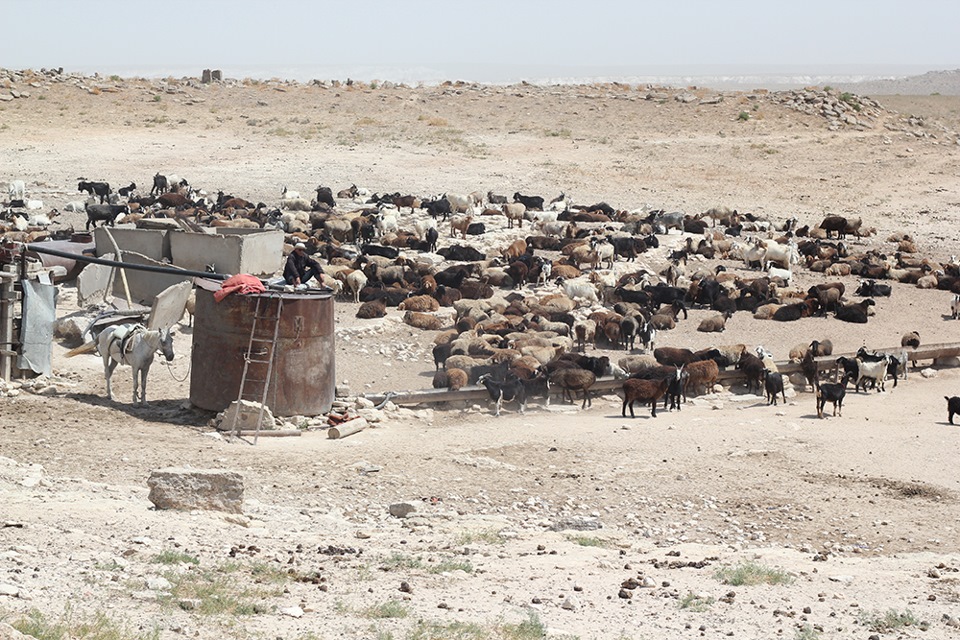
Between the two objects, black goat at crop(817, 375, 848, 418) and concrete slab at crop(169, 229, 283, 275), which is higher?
concrete slab at crop(169, 229, 283, 275)

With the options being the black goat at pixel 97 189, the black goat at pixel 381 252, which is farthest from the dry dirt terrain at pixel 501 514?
the black goat at pixel 97 189

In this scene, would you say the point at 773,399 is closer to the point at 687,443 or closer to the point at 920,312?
the point at 687,443

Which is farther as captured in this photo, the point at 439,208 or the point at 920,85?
the point at 920,85

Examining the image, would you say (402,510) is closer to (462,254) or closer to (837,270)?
(462,254)

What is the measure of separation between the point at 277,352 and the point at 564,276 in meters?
10.9

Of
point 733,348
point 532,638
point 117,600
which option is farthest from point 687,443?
point 117,600

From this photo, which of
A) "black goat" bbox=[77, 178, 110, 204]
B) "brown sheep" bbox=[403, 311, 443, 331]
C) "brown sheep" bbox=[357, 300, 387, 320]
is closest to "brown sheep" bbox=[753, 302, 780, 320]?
"brown sheep" bbox=[403, 311, 443, 331]

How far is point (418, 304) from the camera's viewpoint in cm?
2041

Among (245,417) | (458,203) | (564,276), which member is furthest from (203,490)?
(458,203)

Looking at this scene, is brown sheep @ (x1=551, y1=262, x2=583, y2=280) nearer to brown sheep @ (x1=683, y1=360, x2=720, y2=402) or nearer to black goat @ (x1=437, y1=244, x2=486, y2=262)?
black goat @ (x1=437, y1=244, x2=486, y2=262)

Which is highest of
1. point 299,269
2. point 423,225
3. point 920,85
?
point 920,85

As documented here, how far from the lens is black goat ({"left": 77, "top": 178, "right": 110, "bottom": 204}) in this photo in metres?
30.9

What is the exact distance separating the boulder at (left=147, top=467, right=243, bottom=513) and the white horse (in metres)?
4.77

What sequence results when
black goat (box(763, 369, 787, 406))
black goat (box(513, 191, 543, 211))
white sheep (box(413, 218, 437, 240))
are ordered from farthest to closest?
1. black goat (box(513, 191, 543, 211))
2. white sheep (box(413, 218, 437, 240))
3. black goat (box(763, 369, 787, 406))
